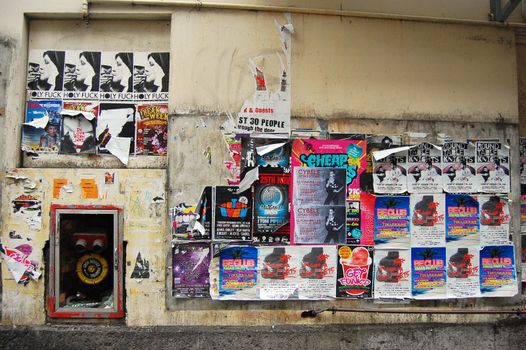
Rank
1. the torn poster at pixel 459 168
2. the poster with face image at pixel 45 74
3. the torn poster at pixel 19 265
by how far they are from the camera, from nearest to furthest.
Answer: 1. the torn poster at pixel 19 265
2. the poster with face image at pixel 45 74
3. the torn poster at pixel 459 168

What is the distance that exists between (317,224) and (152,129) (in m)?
2.18

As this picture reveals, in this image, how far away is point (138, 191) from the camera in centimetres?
453

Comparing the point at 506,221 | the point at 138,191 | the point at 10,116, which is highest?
the point at 10,116

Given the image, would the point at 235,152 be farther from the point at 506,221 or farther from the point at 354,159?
the point at 506,221

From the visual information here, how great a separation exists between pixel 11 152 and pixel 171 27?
2248mm

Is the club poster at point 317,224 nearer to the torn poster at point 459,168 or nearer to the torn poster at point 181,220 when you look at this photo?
the torn poster at point 181,220

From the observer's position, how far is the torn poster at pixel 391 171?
4.66m

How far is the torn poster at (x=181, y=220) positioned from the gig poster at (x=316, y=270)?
1.18 meters

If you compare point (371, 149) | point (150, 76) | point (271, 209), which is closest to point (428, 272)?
point (371, 149)

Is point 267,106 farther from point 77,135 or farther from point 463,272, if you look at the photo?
point 463,272

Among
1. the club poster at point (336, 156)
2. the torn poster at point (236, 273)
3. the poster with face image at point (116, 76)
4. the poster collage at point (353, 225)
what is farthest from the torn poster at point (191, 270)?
the poster with face image at point (116, 76)

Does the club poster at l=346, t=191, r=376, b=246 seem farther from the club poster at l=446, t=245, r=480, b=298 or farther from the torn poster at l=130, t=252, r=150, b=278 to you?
the torn poster at l=130, t=252, r=150, b=278

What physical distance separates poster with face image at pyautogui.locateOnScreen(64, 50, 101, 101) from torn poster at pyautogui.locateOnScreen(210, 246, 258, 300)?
→ 235cm

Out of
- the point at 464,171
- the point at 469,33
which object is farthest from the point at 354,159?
the point at 469,33
